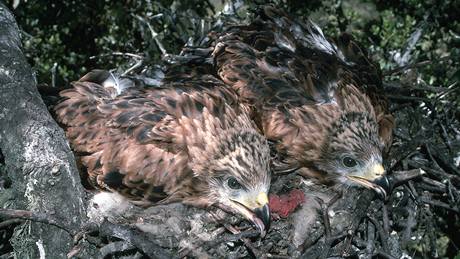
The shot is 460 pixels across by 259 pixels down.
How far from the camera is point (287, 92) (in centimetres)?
569

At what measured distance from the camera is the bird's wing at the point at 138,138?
16.6 ft

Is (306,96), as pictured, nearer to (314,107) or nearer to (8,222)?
(314,107)

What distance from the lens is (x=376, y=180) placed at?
17.6 feet

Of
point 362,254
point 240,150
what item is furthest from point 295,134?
point 362,254

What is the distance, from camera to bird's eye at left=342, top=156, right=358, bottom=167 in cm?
551

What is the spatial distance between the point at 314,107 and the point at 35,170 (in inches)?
86.0

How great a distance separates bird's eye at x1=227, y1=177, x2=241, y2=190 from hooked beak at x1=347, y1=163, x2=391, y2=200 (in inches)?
38.8

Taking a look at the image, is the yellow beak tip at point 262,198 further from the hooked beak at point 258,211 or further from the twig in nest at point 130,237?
the twig in nest at point 130,237

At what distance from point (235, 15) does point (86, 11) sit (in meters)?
1.50

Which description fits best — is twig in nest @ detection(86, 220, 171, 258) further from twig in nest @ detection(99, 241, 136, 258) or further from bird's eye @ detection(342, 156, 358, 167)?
bird's eye @ detection(342, 156, 358, 167)

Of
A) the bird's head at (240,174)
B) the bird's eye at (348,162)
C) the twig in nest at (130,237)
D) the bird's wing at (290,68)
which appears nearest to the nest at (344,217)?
the twig in nest at (130,237)

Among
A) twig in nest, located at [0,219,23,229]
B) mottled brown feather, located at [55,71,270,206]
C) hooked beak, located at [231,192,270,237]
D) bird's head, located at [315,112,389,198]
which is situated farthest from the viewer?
bird's head, located at [315,112,389,198]

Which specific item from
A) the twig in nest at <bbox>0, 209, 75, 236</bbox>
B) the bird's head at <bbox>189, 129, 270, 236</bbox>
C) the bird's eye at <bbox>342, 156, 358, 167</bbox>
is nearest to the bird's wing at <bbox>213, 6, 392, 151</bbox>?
the bird's eye at <bbox>342, 156, 358, 167</bbox>

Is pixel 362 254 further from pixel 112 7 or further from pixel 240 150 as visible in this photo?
pixel 112 7
